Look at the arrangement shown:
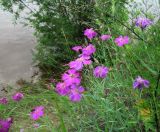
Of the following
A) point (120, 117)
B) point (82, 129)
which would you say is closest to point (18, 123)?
point (82, 129)

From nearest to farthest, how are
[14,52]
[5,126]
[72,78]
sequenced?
[72,78]
[5,126]
[14,52]

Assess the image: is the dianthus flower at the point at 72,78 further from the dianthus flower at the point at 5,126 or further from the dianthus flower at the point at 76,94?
the dianthus flower at the point at 5,126

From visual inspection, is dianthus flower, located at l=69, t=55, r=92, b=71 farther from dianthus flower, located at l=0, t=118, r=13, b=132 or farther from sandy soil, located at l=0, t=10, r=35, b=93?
sandy soil, located at l=0, t=10, r=35, b=93

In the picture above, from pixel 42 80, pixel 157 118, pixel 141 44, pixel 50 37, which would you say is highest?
pixel 50 37

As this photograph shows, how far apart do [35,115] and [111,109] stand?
48 cm

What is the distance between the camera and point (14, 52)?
23.9ft

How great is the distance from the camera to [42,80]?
5816 millimetres

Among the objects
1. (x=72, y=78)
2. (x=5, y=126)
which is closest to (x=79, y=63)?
(x=72, y=78)

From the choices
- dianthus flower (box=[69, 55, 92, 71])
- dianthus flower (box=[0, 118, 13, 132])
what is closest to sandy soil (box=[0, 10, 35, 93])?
dianthus flower (box=[0, 118, 13, 132])

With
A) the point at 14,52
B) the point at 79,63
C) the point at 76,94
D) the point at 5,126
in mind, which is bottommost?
the point at 76,94

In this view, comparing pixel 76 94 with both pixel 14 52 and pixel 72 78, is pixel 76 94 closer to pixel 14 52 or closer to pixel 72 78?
pixel 72 78

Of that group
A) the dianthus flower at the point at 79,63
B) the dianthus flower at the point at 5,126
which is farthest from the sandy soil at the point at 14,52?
the dianthus flower at the point at 79,63

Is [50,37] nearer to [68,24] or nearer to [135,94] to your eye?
[68,24]

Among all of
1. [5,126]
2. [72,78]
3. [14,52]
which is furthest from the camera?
[14,52]
